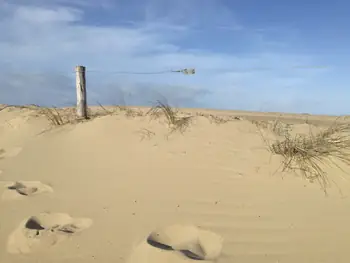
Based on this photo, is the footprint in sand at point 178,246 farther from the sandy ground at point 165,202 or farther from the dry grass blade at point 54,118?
the dry grass blade at point 54,118

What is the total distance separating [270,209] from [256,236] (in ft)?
1.68

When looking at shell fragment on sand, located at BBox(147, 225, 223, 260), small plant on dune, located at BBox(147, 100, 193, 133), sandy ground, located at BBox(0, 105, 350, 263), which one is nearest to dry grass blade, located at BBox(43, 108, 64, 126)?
sandy ground, located at BBox(0, 105, 350, 263)

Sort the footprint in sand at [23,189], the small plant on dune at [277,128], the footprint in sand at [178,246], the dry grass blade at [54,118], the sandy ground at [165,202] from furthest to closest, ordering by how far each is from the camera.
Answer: the dry grass blade at [54,118], the small plant on dune at [277,128], the footprint in sand at [23,189], the sandy ground at [165,202], the footprint in sand at [178,246]

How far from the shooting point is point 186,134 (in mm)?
4984

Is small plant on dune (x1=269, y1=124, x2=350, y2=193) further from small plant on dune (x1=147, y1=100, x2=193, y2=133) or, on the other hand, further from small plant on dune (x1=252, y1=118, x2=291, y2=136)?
small plant on dune (x1=147, y1=100, x2=193, y2=133)

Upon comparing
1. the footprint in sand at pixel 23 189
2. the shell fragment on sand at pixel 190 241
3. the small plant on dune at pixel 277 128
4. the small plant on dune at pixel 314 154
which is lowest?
the shell fragment on sand at pixel 190 241

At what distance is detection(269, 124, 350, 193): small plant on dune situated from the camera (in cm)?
379

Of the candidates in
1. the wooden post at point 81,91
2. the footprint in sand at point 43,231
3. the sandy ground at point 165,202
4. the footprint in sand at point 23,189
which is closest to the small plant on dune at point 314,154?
the sandy ground at point 165,202

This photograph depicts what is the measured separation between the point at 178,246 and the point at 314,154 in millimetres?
2039

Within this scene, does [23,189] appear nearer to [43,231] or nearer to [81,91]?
[43,231]

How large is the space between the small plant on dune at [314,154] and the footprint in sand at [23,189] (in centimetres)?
257

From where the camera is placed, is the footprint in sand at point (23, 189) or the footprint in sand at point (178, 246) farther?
the footprint in sand at point (23, 189)

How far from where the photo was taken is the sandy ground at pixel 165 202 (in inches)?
102

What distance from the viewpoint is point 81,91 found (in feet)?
22.3
